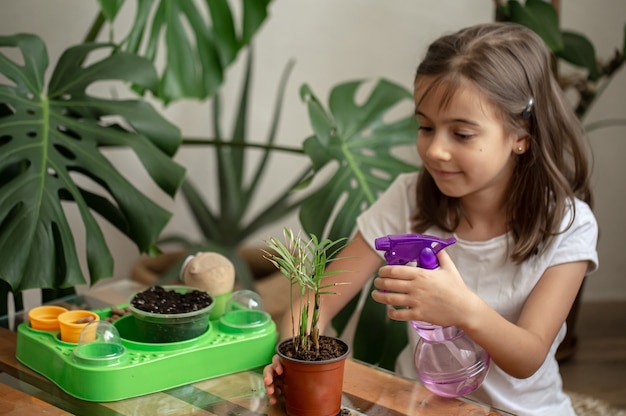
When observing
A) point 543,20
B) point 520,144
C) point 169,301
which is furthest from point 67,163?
point 543,20

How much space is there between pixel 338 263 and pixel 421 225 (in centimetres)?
18

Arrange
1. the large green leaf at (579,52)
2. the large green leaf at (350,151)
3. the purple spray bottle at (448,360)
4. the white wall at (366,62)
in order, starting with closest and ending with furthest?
the purple spray bottle at (448,360)
the large green leaf at (350,151)
the large green leaf at (579,52)
the white wall at (366,62)

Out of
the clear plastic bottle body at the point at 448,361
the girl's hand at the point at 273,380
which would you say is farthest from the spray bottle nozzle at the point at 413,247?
the girl's hand at the point at 273,380

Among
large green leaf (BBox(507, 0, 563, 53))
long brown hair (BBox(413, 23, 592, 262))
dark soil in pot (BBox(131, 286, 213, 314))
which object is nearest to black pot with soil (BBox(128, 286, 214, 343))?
dark soil in pot (BBox(131, 286, 213, 314))

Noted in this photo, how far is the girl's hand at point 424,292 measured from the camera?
43.5 inches

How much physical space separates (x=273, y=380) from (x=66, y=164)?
0.67m

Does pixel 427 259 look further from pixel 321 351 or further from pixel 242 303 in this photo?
pixel 242 303

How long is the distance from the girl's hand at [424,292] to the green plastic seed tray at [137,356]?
256 mm

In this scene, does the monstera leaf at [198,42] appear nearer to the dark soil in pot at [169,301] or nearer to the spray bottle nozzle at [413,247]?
the dark soil in pot at [169,301]

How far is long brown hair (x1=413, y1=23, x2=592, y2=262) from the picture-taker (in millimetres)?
1367

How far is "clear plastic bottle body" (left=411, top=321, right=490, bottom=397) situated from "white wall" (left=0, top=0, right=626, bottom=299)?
1766 mm

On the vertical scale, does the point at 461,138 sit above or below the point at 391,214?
above

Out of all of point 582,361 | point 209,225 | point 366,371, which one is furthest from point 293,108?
point 366,371

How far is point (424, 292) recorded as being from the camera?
3.65 feet
